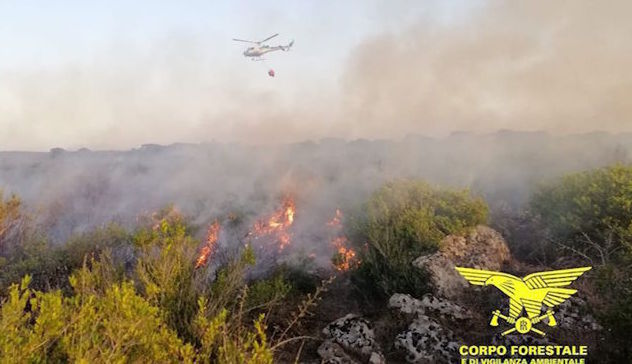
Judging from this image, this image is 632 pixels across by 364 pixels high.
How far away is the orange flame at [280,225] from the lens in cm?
1734

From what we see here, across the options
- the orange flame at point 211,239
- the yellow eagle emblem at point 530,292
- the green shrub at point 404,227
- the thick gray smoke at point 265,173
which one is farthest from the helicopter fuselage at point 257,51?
the yellow eagle emblem at point 530,292

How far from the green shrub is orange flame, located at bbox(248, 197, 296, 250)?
4172 millimetres

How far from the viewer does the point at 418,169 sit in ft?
95.6

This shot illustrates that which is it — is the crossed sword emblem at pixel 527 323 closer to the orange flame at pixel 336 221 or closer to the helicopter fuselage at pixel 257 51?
the orange flame at pixel 336 221

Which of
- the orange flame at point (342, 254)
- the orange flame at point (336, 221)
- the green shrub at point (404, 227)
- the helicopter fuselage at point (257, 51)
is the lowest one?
the orange flame at point (342, 254)

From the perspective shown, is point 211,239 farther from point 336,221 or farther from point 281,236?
point 336,221

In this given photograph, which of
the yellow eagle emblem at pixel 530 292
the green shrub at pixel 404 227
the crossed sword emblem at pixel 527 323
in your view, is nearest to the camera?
the crossed sword emblem at pixel 527 323

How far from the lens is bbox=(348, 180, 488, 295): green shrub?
1004 cm

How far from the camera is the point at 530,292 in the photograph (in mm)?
8438

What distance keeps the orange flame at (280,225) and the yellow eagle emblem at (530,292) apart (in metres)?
8.68

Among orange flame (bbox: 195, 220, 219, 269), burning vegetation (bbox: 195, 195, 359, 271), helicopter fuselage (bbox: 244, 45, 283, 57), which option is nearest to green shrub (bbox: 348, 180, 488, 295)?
burning vegetation (bbox: 195, 195, 359, 271)

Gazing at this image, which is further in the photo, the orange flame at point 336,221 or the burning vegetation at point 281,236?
the orange flame at point 336,221

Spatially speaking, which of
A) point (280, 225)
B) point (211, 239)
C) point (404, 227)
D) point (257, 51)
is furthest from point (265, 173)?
point (404, 227)

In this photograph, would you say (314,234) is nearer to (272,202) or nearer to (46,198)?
(272,202)
